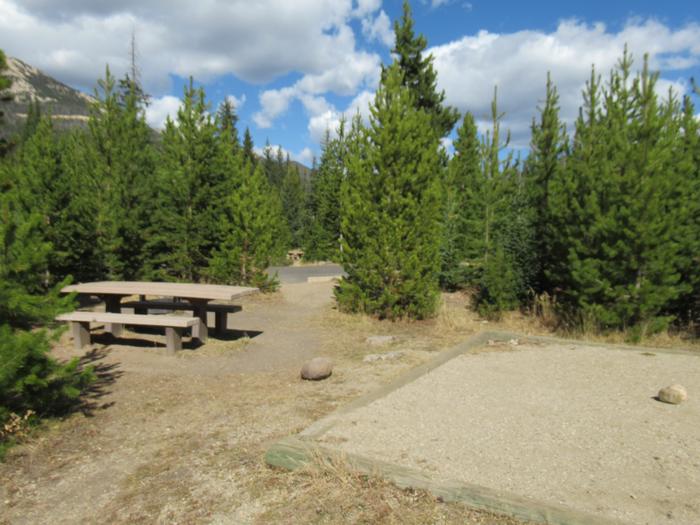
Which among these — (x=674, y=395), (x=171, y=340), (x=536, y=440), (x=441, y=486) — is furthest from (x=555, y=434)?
(x=171, y=340)

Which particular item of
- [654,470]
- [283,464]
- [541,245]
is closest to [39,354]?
[283,464]

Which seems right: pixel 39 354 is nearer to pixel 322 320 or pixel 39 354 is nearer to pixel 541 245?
pixel 322 320

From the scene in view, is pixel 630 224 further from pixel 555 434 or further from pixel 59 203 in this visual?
pixel 59 203

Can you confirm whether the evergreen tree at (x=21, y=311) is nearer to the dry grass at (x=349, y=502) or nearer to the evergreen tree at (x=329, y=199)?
the dry grass at (x=349, y=502)

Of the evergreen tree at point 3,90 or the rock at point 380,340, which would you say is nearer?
the evergreen tree at point 3,90

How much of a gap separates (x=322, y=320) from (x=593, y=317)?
5.06m

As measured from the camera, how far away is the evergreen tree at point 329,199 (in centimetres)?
2652

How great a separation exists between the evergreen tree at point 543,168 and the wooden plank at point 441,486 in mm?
8953

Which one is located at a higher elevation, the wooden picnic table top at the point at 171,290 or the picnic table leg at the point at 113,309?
the wooden picnic table top at the point at 171,290

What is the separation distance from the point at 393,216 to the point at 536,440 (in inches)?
254

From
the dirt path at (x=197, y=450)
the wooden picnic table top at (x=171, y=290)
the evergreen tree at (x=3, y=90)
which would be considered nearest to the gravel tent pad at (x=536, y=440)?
the dirt path at (x=197, y=450)

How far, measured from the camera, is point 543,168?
1427cm

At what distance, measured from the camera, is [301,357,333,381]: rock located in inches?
238

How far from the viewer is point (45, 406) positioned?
4.57m
